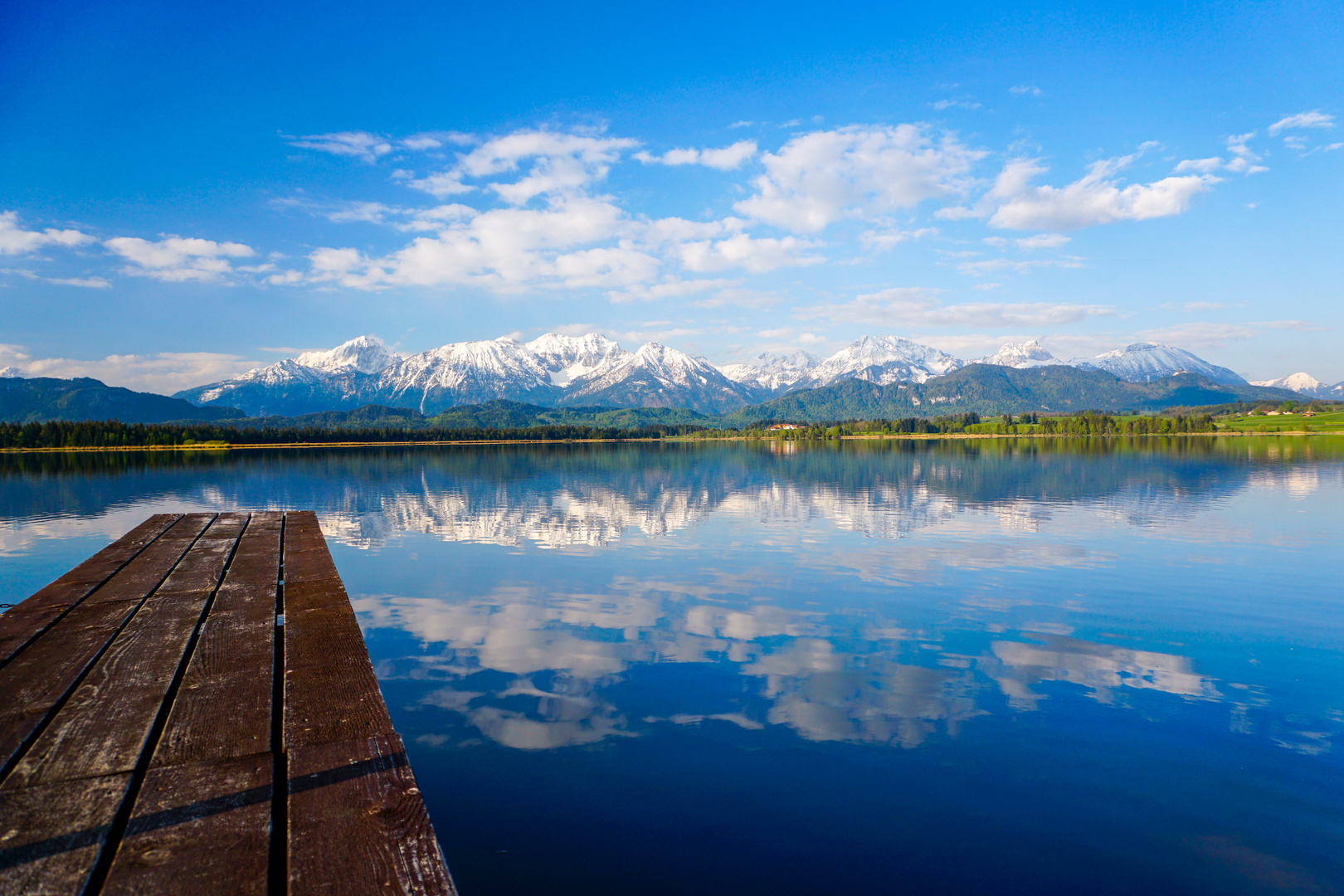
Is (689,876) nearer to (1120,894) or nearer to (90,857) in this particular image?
(1120,894)

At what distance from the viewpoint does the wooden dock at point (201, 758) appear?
432 cm

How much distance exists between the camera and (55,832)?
461 cm

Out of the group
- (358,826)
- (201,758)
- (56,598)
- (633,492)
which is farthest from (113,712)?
(633,492)

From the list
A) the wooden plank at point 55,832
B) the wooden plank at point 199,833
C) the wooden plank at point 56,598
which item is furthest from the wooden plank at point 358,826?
the wooden plank at point 56,598

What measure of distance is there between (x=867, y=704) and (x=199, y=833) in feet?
38.0

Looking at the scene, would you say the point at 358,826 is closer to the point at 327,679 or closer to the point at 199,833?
the point at 199,833

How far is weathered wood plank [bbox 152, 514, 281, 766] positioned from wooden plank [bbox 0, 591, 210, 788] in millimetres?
226

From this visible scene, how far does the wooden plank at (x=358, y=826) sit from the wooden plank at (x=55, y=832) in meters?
1.15

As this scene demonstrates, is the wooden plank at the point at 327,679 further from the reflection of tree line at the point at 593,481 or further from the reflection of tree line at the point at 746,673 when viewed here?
the reflection of tree line at the point at 593,481

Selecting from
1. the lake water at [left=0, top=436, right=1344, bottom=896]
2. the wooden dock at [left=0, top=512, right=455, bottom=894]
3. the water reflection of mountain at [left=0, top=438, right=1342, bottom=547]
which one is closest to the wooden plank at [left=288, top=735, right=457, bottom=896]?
the wooden dock at [left=0, top=512, right=455, bottom=894]

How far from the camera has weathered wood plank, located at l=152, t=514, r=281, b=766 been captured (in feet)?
19.6

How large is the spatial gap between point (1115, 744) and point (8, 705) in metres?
15.4

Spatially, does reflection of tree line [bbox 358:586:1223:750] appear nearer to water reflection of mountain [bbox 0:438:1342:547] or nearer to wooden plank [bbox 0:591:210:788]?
wooden plank [bbox 0:591:210:788]

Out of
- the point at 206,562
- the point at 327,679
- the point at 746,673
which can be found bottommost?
the point at 746,673
